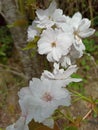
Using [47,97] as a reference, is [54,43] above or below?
above

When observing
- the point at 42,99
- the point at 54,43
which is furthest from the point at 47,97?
the point at 54,43

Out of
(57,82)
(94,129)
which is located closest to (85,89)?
(94,129)

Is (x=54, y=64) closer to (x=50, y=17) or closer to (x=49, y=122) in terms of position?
(x=50, y=17)

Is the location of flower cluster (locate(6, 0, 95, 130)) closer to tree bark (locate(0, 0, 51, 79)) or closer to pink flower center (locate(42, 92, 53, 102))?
pink flower center (locate(42, 92, 53, 102))

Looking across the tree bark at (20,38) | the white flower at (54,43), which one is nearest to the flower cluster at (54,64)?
the white flower at (54,43)

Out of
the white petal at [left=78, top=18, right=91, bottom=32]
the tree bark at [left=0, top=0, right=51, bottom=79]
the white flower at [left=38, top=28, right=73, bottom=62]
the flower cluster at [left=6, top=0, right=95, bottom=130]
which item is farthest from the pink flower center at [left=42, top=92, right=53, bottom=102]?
the tree bark at [left=0, top=0, right=51, bottom=79]

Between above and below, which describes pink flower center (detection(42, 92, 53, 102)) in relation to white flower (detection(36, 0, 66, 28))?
below

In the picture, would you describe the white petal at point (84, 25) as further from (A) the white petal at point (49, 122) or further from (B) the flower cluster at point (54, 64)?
(A) the white petal at point (49, 122)
